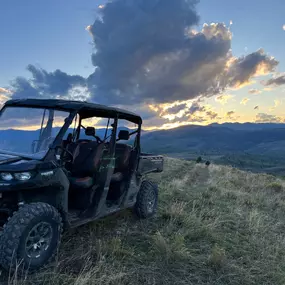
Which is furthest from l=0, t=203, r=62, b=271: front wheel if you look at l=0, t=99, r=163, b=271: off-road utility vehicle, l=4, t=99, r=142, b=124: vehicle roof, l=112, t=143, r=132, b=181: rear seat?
l=112, t=143, r=132, b=181: rear seat

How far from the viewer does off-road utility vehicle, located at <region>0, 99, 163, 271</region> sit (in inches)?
140

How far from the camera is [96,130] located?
237 inches

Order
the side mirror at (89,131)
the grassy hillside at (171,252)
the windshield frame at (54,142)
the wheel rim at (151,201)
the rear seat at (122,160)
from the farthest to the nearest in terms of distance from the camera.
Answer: the wheel rim at (151,201), the rear seat at (122,160), the side mirror at (89,131), the windshield frame at (54,142), the grassy hillside at (171,252)

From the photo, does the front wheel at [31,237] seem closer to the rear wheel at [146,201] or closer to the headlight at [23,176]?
the headlight at [23,176]

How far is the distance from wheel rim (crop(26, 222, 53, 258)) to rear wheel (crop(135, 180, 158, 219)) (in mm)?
2733

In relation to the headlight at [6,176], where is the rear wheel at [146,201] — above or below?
below

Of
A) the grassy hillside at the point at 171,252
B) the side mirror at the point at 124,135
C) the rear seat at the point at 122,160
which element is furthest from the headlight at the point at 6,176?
the rear seat at the point at 122,160

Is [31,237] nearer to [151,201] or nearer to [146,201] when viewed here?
[146,201]

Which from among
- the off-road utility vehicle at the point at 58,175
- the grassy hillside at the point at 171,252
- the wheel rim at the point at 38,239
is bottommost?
the grassy hillside at the point at 171,252

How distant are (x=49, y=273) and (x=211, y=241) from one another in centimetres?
309

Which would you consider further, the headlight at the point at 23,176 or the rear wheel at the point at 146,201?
the rear wheel at the point at 146,201

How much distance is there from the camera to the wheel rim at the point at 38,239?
3.67 metres

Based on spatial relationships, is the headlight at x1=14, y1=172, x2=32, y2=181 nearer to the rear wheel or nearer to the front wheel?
the front wheel

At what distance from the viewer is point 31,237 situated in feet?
12.1
